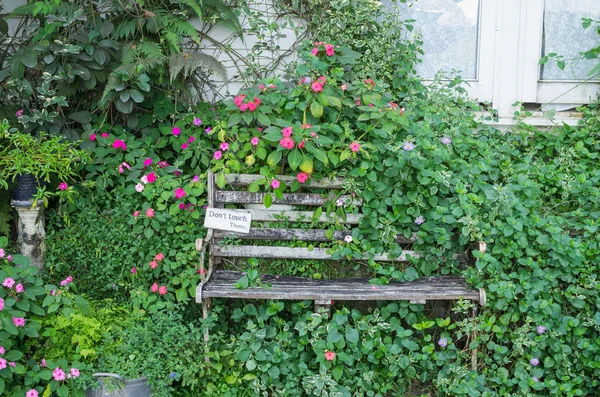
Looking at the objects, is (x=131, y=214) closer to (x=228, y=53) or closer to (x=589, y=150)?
(x=228, y=53)

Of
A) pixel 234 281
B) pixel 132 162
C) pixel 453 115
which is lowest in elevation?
pixel 234 281

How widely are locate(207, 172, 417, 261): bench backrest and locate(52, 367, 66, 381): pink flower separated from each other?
1.12m

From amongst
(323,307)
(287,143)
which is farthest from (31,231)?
(323,307)

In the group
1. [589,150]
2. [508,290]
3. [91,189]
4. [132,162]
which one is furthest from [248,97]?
[589,150]

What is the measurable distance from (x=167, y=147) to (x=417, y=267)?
6.68ft

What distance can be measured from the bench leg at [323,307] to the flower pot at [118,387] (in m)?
1.04

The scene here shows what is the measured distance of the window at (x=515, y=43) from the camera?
4664 millimetres

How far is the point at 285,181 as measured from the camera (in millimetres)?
3896

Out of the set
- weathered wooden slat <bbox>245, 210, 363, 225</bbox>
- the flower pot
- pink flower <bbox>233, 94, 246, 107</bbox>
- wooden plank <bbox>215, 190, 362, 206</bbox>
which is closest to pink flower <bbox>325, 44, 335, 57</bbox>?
pink flower <bbox>233, 94, 246, 107</bbox>

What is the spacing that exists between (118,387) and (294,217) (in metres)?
1.43

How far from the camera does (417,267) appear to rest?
3.86 metres

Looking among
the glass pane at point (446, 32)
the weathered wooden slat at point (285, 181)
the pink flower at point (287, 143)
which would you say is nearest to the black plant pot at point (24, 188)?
the weathered wooden slat at point (285, 181)

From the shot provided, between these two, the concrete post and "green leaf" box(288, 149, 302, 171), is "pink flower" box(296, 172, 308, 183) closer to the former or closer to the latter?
"green leaf" box(288, 149, 302, 171)

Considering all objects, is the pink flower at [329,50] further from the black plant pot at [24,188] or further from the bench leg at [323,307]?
the black plant pot at [24,188]
